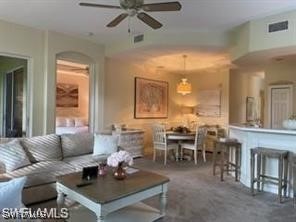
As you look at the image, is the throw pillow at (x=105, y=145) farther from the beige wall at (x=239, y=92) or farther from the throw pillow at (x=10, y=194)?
the beige wall at (x=239, y=92)

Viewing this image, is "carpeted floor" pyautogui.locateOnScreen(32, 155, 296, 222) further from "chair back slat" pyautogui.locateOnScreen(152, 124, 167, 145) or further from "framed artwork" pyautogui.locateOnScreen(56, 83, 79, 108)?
"framed artwork" pyautogui.locateOnScreen(56, 83, 79, 108)

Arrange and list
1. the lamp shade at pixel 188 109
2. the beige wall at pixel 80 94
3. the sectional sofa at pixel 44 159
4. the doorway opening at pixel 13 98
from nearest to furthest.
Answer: the sectional sofa at pixel 44 159 < the doorway opening at pixel 13 98 < the beige wall at pixel 80 94 < the lamp shade at pixel 188 109

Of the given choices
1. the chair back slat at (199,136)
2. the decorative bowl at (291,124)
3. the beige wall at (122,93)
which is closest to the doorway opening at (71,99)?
the beige wall at (122,93)

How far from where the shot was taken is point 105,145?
4590 mm

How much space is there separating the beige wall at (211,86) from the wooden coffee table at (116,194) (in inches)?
222

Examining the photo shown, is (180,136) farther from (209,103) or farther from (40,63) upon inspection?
(40,63)

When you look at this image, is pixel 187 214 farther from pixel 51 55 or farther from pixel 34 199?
pixel 51 55

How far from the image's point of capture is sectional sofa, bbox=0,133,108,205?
3457mm

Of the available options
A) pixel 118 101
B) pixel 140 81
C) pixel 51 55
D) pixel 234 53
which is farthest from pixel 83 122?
pixel 234 53

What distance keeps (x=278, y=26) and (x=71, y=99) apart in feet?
19.7

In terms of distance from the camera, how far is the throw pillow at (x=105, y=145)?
4555 millimetres

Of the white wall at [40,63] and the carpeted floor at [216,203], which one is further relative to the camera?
the white wall at [40,63]

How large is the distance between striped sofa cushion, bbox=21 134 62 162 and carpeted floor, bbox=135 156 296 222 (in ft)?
5.94

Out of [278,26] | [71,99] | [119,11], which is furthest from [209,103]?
[119,11]
